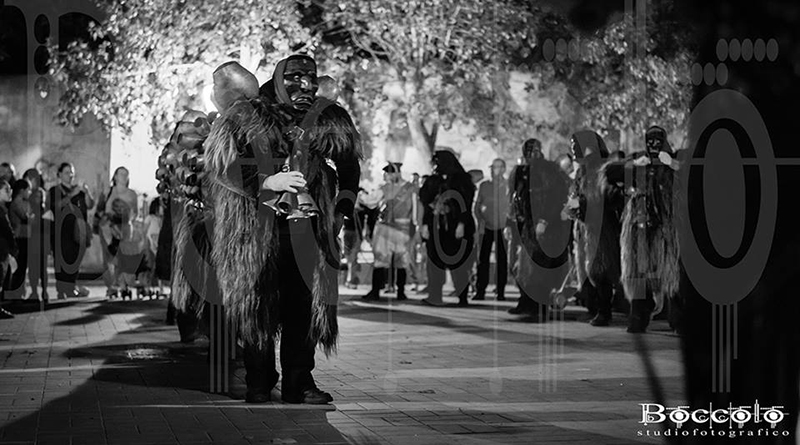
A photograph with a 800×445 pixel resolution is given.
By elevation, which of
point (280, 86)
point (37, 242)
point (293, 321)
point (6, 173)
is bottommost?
point (293, 321)

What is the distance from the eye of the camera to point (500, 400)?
8.01 m

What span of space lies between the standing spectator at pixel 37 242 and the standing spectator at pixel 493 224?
6.29m

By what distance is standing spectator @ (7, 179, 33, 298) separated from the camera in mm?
17300

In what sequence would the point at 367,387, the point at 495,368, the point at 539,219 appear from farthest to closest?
the point at 539,219 → the point at 495,368 → the point at 367,387

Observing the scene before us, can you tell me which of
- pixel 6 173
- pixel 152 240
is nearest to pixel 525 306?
pixel 152 240

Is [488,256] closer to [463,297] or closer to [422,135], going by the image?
[463,297]

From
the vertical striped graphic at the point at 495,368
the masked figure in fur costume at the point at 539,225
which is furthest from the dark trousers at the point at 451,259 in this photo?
the vertical striped graphic at the point at 495,368

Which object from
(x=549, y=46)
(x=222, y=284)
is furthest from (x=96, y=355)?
(x=549, y=46)

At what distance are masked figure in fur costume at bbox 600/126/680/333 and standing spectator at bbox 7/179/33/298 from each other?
852 cm

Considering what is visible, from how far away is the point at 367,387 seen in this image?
8711 mm

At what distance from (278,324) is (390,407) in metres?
0.86

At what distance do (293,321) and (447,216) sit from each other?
1073 centimetres

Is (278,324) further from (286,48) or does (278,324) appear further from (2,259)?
(286,48)

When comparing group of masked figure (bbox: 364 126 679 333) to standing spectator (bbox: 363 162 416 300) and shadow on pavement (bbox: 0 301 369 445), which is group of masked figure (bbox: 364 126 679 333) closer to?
standing spectator (bbox: 363 162 416 300)
